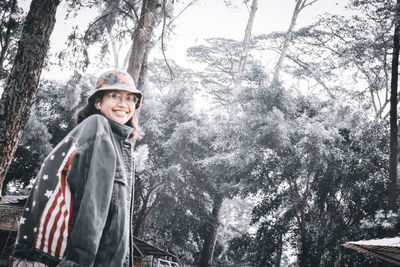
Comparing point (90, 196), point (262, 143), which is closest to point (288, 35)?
point (262, 143)

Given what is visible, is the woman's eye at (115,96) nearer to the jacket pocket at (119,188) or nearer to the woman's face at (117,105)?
the woman's face at (117,105)

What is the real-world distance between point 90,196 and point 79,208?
61 millimetres

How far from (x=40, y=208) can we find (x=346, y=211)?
1163 centimetres

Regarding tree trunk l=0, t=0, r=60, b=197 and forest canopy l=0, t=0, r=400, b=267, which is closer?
tree trunk l=0, t=0, r=60, b=197

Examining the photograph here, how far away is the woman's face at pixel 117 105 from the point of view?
1.74 metres

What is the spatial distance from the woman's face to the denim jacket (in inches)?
9.9

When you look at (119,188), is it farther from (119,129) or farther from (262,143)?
(262,143)

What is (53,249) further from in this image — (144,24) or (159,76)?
(159,76)

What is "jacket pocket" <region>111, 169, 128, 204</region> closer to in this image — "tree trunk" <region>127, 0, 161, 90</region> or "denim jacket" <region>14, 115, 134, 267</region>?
"denim jacket" <region>14, 115, 134, 267</region>

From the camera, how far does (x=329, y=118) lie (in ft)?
37.5

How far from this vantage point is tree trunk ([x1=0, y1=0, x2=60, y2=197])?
13.2ft

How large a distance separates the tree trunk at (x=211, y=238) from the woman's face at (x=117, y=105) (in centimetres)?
1419

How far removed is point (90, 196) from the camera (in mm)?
1261

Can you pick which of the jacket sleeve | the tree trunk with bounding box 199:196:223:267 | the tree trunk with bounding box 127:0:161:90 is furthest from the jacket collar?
the tree trunk with bounding box 199:196:223:267
